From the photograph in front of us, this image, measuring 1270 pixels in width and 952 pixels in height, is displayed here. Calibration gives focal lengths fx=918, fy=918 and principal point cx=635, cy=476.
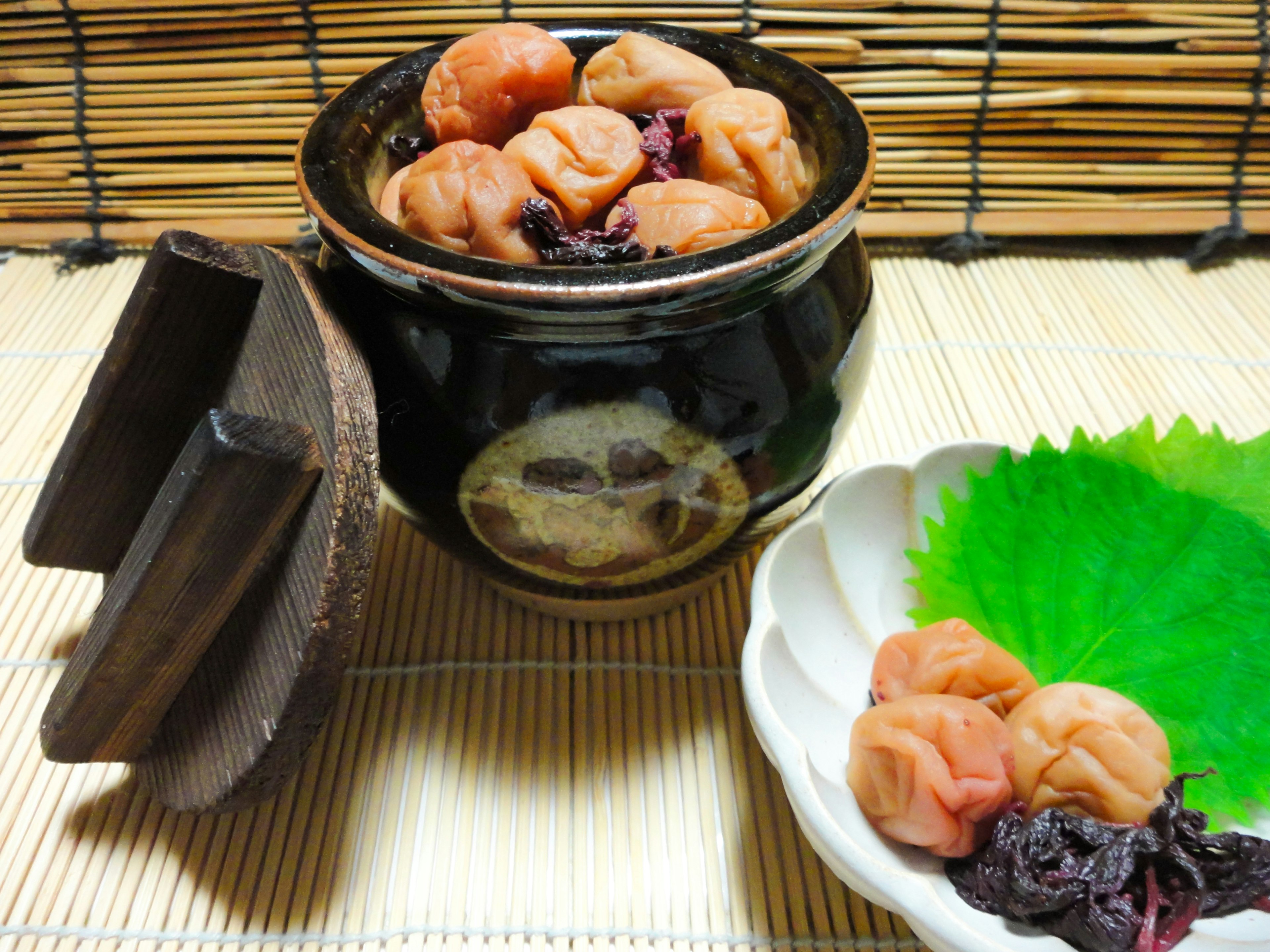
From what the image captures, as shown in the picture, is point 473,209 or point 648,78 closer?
point 473,209

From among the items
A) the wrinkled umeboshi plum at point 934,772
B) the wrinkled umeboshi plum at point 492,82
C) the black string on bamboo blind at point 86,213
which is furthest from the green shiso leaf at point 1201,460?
the black string on bamboo blind at point 86,213

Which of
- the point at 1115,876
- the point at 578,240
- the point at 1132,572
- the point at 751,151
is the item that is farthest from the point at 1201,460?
the point at 578,240

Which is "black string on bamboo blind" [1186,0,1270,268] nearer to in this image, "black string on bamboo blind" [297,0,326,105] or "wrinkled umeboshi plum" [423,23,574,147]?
"wrinkled umeboshi plum" [423,23,574,147]

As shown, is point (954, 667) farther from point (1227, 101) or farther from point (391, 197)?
point (1227, 101)

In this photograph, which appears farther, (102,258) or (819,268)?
(102,258)

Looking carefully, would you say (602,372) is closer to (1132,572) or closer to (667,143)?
(667,143)

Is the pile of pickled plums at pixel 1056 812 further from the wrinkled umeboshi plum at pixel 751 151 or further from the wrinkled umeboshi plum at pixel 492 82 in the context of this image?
the wrinkled umeboshi plum at pixel 492 82

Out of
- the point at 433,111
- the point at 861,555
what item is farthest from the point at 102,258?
the point at 861,555
